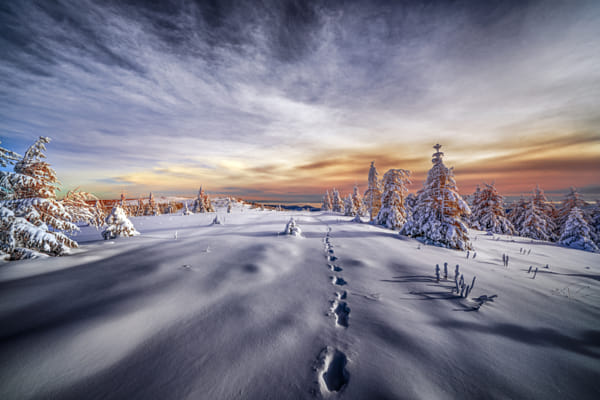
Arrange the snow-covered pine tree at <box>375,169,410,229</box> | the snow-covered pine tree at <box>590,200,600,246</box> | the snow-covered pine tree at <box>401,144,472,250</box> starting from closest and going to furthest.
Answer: the snow-covered pine tree at <box>401,144,472,250</box>, the snow-covered pine tree at <box>375,169,410,229</box>, the snow-covered pine tree at <box>590,200,600,246</box>

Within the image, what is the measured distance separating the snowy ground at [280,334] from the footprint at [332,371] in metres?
0.02

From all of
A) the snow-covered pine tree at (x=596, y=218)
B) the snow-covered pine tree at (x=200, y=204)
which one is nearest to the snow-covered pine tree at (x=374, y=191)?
the snow-covered pine tree at (x=596, y=218)

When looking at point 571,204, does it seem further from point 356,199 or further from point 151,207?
point 151,207

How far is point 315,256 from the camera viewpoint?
7859mm

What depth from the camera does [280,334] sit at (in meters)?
3.41

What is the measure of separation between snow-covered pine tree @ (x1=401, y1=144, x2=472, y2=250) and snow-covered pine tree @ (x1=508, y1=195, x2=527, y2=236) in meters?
23.8

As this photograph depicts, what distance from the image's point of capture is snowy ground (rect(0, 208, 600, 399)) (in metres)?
2.51

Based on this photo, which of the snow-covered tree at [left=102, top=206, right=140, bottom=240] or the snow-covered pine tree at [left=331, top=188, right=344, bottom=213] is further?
the snow-covered pine tree at [left=331, top=188, right=344, bottom=213]

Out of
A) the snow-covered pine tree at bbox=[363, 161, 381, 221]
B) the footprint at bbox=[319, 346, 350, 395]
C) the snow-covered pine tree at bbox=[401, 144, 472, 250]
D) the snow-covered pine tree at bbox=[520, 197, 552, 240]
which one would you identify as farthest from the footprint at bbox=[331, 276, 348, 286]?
the snow-covered pine tree at bbox=[520, 197, 552, 240]

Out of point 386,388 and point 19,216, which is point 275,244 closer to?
point 386,388

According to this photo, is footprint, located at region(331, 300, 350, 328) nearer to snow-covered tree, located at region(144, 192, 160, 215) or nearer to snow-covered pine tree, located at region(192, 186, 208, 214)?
snow-covered pine tree, located at region(192, 186, 208, 214)

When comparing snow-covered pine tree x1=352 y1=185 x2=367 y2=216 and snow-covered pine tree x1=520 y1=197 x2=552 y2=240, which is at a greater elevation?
snow-covered pine tree x1=352 y1=185 x2=367 y2=216

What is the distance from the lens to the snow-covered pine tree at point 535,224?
962 inches

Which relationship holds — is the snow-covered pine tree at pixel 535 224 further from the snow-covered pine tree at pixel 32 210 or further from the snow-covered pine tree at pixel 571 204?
the snow-covered pine tree at pixel 32 210
